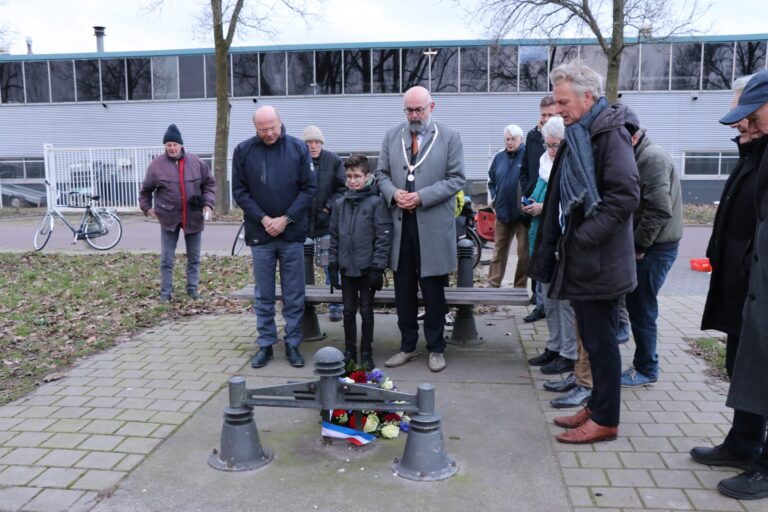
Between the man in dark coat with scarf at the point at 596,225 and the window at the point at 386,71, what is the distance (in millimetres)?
25243

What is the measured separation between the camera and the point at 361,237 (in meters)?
5.06

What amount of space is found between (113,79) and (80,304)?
25.3 metres

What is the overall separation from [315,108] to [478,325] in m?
23.7

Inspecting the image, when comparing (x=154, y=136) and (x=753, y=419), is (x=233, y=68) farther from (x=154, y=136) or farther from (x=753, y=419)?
(x=753, y=419)

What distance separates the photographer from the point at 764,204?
10.0ft

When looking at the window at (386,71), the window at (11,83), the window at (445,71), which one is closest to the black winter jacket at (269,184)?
the window at (445,71)

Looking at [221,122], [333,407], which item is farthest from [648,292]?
[221,122]

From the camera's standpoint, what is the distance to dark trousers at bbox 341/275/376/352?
5.24 meters

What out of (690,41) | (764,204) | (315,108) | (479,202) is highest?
(690,41)

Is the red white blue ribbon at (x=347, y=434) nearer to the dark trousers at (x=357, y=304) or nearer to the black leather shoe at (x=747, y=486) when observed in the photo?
the dark trousers at (x=357, y=304)

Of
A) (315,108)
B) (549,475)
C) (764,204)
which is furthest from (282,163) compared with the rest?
(315,108)

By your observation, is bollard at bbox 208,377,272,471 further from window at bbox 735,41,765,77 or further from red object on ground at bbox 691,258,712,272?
window at bbox 735,41,765,77

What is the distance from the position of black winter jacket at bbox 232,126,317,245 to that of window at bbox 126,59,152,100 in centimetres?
2697

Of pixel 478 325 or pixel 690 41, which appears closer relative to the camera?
pixel 478 325
